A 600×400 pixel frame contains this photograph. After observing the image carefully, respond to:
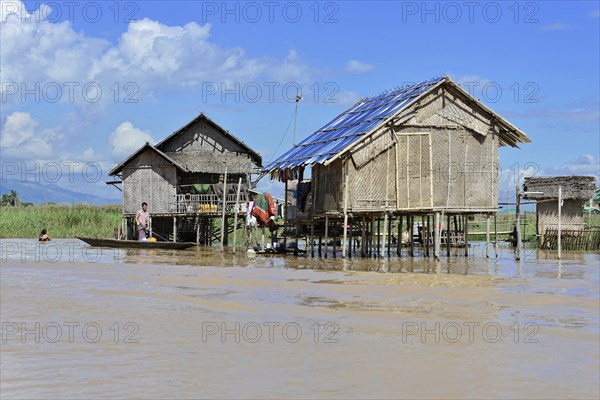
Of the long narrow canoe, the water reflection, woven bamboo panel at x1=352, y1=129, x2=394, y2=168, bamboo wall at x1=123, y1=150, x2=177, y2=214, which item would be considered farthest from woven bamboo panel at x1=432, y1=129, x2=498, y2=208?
bamboo wall at x1=123, y1=150, x2=177, y2=214

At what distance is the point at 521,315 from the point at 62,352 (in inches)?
209

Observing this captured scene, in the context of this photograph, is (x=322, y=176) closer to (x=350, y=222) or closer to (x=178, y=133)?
(x=350, y=222)

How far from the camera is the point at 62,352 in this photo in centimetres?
743

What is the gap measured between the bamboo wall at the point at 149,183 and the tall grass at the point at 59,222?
524cm

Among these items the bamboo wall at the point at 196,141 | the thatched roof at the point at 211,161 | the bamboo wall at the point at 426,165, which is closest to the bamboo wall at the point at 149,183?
the thatched roof at the point at 211,161

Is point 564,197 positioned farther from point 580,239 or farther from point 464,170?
point 464,170

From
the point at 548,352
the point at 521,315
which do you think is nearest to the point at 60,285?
the point at 521,315

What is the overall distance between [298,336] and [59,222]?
30.2 m

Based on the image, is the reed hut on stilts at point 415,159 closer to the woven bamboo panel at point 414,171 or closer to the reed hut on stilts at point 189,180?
the woven bamboo panel at point 414,171

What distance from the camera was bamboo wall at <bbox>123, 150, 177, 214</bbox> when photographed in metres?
29.7

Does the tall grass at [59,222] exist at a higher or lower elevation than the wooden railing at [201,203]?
lower

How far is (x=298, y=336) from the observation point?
325 inches

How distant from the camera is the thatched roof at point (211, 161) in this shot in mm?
31531

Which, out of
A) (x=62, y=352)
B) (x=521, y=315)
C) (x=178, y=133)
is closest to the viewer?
(x=62, y=352)
